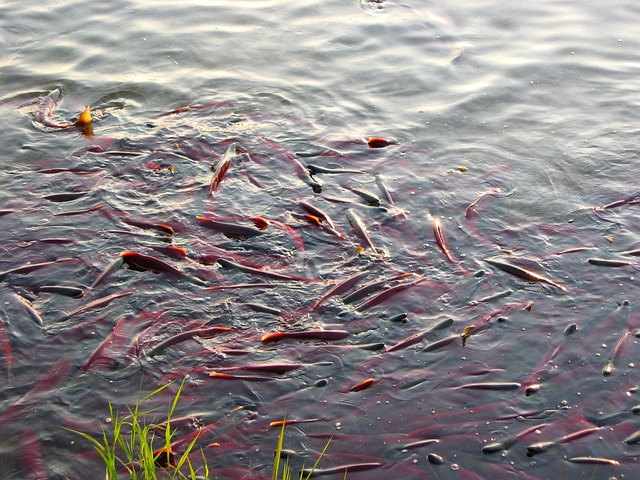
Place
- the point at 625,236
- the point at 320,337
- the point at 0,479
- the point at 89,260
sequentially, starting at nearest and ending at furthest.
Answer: the point at 0,479
the point at 320,337
the point at 89,260
the point at 625,236

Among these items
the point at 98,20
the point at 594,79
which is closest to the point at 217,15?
the point at 98,20

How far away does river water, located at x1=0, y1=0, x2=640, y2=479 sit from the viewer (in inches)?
180

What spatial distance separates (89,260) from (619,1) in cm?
785

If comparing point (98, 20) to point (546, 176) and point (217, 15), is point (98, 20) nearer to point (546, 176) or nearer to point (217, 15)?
point (217, 15)

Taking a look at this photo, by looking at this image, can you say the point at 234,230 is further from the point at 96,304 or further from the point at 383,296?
the point at 383,296

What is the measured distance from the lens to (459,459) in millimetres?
4367

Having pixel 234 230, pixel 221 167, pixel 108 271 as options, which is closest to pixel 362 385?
pixel 234 230

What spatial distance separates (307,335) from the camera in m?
5.11

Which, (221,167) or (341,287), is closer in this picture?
(341,287)

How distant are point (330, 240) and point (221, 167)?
1369 millimetres

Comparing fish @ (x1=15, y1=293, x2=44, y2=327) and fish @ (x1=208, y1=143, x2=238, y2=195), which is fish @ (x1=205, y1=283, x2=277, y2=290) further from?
fish @ (x1=208, y1=143, x2=238, y2=195)

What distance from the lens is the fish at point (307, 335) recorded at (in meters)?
Result: 5.09

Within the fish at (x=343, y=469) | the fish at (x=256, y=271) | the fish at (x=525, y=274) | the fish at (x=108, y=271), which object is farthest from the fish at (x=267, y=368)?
the fish at (x=525, y=274)

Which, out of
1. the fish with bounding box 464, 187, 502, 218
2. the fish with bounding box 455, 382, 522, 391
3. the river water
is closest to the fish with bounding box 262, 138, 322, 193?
the river water
